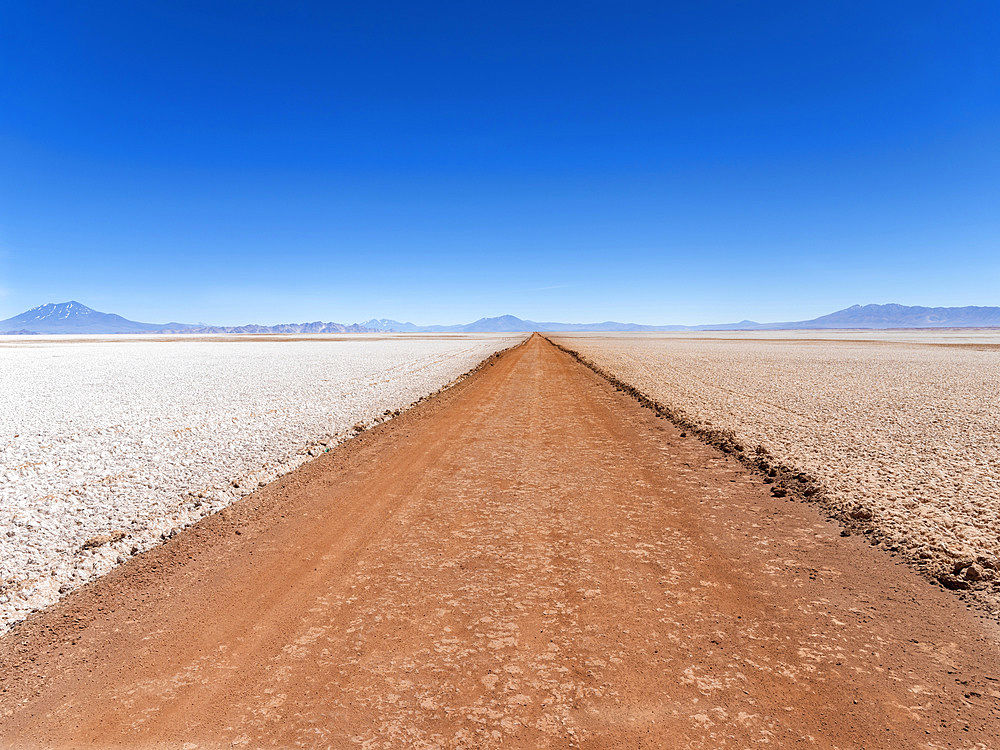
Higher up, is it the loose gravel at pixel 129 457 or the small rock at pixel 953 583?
the loose gravel at pixel 129 457

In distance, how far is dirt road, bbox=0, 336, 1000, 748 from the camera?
2.72m

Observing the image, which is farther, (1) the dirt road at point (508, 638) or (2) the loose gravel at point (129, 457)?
(2) the loose gravel at point (129, 457)

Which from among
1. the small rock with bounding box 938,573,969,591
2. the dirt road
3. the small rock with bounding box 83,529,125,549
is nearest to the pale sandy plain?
the small rock with bounding box 938,573,969,591

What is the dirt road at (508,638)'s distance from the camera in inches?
107

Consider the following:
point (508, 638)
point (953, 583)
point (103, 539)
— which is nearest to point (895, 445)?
point (953, 583)

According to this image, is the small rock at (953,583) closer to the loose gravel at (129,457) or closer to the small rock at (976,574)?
the small rock at (976,574)

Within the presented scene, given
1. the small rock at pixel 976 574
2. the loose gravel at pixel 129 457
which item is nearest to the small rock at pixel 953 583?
the small rock at pixel 976 574

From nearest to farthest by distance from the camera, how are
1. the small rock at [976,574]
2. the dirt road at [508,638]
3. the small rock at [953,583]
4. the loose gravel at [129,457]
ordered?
the dirt road at [508,638]
the small rock at [953,583]
the small rock at [976,574]
the loose gravel at [129,457]

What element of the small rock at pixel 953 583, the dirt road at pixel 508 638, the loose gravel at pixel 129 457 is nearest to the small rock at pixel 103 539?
the loose gravel at pixel 129 457

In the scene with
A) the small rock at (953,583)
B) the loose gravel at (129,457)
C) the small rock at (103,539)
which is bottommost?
the small rock at (953,583)

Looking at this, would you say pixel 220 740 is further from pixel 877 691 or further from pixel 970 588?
pixel 970 588

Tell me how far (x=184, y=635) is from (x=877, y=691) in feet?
15.9

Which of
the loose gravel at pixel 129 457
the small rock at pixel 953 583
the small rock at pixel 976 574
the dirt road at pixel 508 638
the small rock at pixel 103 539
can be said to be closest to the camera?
the dirt road at pixel 508 638

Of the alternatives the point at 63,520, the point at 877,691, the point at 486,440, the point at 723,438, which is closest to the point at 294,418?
the point at 486,440
